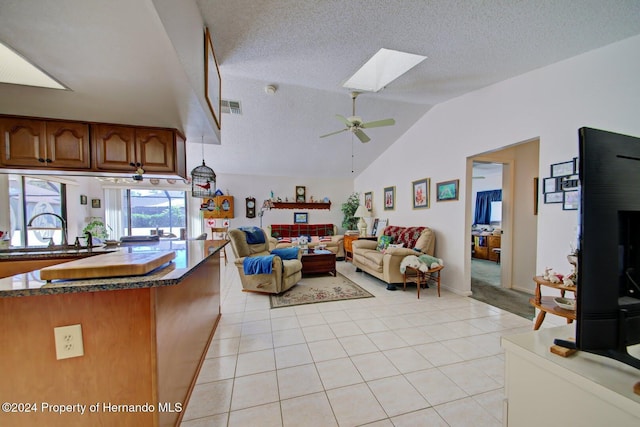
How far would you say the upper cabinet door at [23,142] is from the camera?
2.03m

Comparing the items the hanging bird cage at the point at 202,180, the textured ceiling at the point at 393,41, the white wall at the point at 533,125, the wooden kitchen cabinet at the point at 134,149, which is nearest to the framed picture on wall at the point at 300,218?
the white wall at the point at 533,125

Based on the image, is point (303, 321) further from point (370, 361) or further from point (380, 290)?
point (380, 290)

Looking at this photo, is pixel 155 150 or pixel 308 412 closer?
pixel 308 412

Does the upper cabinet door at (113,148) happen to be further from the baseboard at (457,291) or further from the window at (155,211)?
the window at (155,211)

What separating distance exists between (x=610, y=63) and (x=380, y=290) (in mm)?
3477

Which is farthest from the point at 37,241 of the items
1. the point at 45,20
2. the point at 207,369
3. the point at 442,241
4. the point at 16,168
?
the point at 442,241

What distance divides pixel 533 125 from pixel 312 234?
16.7 ft

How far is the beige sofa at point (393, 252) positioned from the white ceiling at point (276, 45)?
227cm

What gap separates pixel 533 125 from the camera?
2697 millimetres

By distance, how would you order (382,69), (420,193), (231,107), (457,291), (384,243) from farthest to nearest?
(384,243) < (420,193) < (231,107) < (457,291) < (382,69)

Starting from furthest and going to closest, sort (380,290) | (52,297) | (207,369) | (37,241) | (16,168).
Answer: (37,241)
(380,290)
(16,168)
(207,369)
(52,297)

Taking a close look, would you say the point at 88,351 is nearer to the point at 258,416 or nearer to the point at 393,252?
the point at 258,416

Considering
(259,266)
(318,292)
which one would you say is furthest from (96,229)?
(318,292)

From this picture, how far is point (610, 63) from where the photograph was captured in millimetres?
2119
